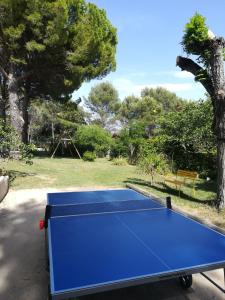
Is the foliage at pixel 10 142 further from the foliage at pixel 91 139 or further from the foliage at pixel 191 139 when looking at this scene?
the foliage at pixel 91 139

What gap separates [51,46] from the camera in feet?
53.2

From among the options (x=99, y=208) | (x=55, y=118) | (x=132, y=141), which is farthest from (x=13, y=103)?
(x=99, y=208)

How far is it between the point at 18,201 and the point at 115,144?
15.7 meters

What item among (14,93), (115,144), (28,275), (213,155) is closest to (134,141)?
(115,144)

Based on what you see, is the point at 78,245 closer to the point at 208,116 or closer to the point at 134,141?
the point at 208,116

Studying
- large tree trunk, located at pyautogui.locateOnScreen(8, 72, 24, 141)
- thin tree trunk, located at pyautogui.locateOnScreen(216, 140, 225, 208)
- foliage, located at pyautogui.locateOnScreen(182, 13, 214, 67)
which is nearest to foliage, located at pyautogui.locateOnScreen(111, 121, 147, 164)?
large tree trunk, located at pyautogui.locateOnScreen(8, 72, 24, 141)

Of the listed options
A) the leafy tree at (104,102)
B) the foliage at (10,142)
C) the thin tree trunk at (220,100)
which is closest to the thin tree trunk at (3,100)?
the foliage at (10,142)

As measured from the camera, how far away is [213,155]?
49.0 feet

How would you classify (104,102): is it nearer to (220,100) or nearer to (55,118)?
(55,118)

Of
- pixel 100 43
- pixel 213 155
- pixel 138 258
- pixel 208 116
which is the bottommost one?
pixel 138 258

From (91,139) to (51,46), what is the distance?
9647 mm

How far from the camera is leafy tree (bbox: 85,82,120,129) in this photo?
47938mm

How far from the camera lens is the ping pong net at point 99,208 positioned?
3865 millimetres

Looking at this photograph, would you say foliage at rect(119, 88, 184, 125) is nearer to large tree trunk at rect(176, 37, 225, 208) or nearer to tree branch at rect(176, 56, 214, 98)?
tree branch at rect(176, 56, 214, 98)
